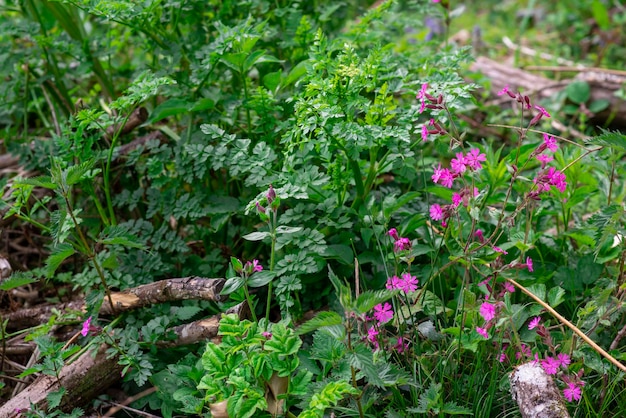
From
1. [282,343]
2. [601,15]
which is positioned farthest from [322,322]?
[601,15]

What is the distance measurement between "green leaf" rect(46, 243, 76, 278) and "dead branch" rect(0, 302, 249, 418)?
27 centimetres

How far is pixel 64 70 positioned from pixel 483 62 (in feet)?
7.88

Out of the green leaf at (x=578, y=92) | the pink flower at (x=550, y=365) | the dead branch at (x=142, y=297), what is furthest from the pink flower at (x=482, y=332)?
the green leaf at (x=578, y=92)

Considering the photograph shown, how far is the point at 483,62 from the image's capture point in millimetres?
3930

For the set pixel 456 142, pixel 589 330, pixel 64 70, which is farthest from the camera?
pixel 64 70

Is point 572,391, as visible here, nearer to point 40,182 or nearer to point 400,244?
point 400,244

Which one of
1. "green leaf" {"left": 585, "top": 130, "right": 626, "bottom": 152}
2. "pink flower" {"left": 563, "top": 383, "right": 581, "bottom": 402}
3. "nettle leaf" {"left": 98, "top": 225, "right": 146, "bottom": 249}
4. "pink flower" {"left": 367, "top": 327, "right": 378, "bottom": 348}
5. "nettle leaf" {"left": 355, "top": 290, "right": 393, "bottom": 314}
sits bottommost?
"pink flower" {"left": 563, "top": 383, "right": 581, "bottom": 402}

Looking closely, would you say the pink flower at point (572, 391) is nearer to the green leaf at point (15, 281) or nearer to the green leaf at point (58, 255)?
the green leaf at point (58, 255)

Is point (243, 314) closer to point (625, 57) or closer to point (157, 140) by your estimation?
point (157, 140)

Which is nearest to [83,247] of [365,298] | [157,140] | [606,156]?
[157,140]

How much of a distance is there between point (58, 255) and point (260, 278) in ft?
1.96

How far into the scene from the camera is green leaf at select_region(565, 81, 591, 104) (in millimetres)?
3537

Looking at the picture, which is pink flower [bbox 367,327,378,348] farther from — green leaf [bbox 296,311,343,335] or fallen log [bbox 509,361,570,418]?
fallen log [bbox 509,361,570,418]

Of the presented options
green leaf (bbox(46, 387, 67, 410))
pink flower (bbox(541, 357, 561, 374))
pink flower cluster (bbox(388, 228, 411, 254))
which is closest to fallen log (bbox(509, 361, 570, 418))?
pink flower (bbox(541, 357, 561, 374))
